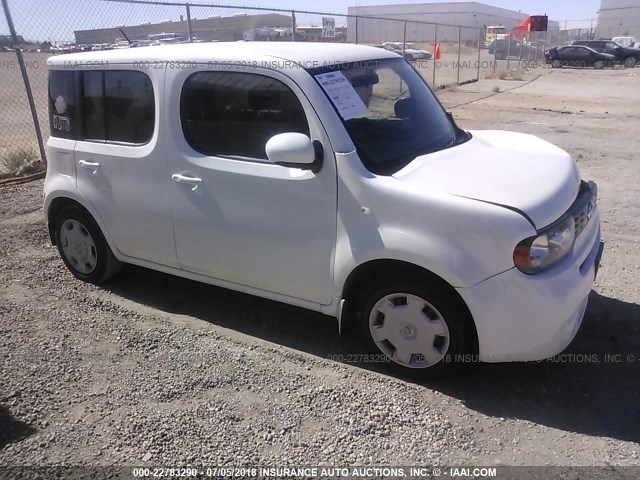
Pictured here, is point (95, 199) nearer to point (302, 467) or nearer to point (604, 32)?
point (302, 467)

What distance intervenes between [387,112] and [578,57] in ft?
115

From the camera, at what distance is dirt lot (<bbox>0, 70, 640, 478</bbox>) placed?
2.73 meters

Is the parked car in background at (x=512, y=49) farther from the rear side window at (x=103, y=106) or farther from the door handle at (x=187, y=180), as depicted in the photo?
the door handle at (x=187, y=180)

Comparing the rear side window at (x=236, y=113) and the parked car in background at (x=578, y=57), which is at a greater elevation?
the rear side window at (x=236, y=113)

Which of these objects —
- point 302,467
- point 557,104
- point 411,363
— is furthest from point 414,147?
point 557,104

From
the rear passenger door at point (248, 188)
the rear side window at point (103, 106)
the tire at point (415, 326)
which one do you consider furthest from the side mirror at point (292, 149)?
the rear side window at point (103, 106)

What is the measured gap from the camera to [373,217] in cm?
298

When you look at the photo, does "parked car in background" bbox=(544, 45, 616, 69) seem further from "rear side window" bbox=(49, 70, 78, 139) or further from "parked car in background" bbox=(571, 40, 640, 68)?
"rear side window" bbox=(49, 70, 78, 139)

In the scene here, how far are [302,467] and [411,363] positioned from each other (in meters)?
0.93

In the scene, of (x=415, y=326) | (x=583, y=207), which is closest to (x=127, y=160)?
(x=415, y=326)

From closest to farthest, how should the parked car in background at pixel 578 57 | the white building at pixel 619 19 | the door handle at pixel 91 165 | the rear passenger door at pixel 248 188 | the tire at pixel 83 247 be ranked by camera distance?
the rear passenger door at pixel 248 188
the door handle at pixel 91 165
the tire at pixel 83 247
the parked car in background at pixel 578 57
the white building at pixel 619 19

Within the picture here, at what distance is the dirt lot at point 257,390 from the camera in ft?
8.96

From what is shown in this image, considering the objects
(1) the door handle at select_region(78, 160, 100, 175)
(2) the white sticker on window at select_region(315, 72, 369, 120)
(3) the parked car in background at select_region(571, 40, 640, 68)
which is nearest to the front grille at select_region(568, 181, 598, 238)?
(2) the white sticker on window at select_region(315, 72, 369, 120)

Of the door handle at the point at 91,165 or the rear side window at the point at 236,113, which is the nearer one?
the rear side window at the point at 236,113
